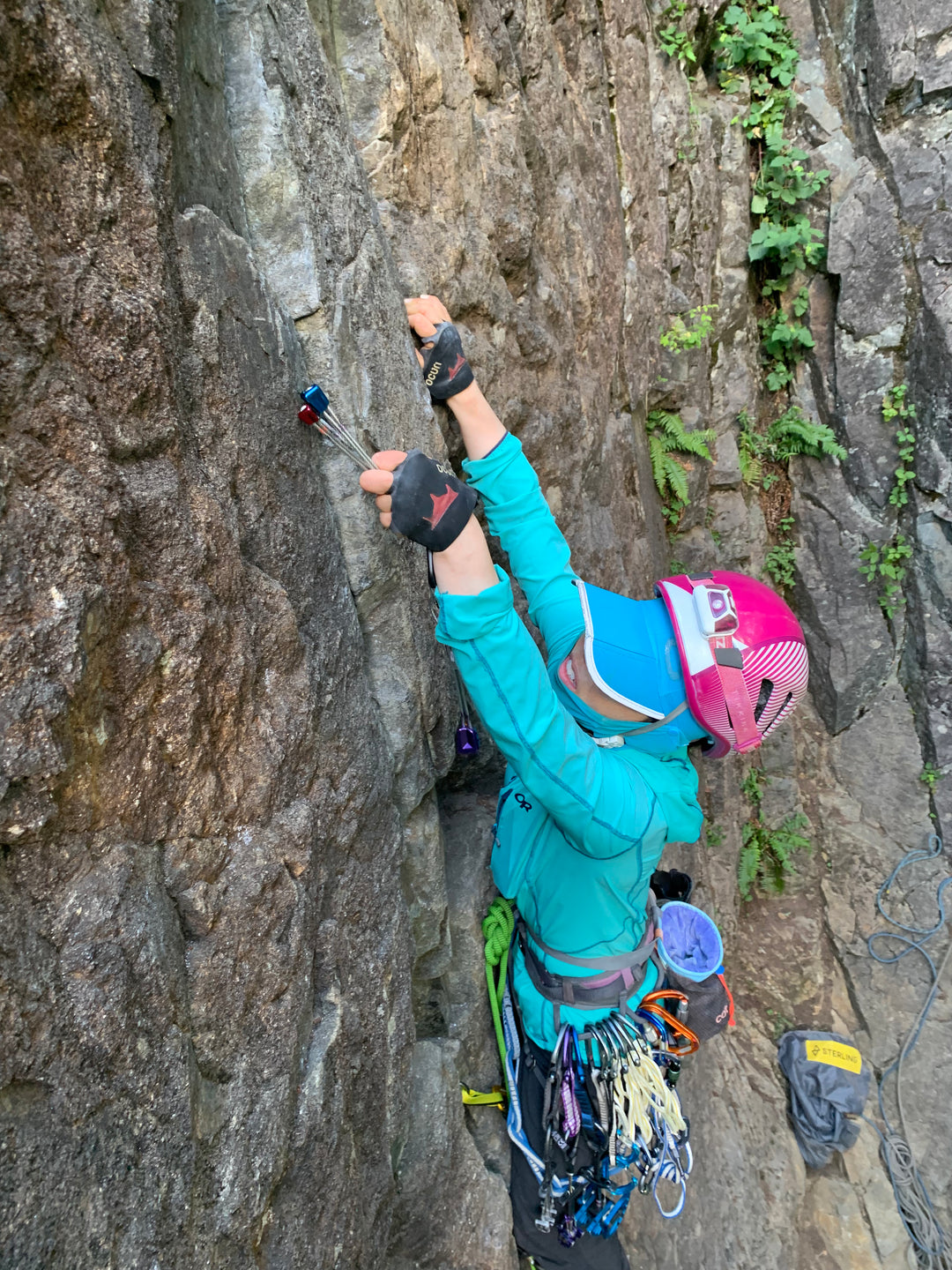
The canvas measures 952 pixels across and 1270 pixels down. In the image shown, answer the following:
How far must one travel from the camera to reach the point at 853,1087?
5.35 meters

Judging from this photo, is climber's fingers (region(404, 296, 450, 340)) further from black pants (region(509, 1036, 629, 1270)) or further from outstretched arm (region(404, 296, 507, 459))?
black pants (region(509, 1036, 629, 1270))

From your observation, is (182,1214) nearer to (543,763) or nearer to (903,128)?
(543,763)

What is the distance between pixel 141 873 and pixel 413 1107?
148cm

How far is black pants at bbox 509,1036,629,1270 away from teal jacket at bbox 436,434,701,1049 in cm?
17

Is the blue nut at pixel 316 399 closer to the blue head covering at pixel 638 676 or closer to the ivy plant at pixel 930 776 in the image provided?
the blue head covering at pixel 638 676

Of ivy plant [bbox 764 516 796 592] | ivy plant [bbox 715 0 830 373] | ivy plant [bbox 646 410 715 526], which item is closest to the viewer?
ivy plant [bbox 646 410 715 526]

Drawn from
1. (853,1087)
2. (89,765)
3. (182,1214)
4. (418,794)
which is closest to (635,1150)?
(418,794)

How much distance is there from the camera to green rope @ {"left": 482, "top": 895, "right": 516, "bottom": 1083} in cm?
272

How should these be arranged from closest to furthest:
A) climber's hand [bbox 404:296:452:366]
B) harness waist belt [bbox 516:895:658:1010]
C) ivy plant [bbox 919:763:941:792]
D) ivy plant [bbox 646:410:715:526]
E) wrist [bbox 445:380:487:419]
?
1. climber's hand [bbox 404:296:452:366]
2. wrist [bbox 445:380:487:419]
3. harness waist belt [bbox 516:895:658:1010]
4. ivy plant [bbox 646:410:715:526]
5. ivy plant [bbox 919:763:941:792]

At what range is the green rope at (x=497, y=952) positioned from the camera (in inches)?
107

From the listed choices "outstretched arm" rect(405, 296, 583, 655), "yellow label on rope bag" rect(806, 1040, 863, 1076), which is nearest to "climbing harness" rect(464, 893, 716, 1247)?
"outstretched arm" rect(405, 296, 583, 655)

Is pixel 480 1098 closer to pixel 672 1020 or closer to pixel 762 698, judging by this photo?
pixel 672 1020

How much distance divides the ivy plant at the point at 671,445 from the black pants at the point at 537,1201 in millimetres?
4064

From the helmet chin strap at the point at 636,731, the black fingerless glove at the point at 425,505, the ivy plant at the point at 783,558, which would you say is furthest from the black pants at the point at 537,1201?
the ivy plant at the point at 783,558
